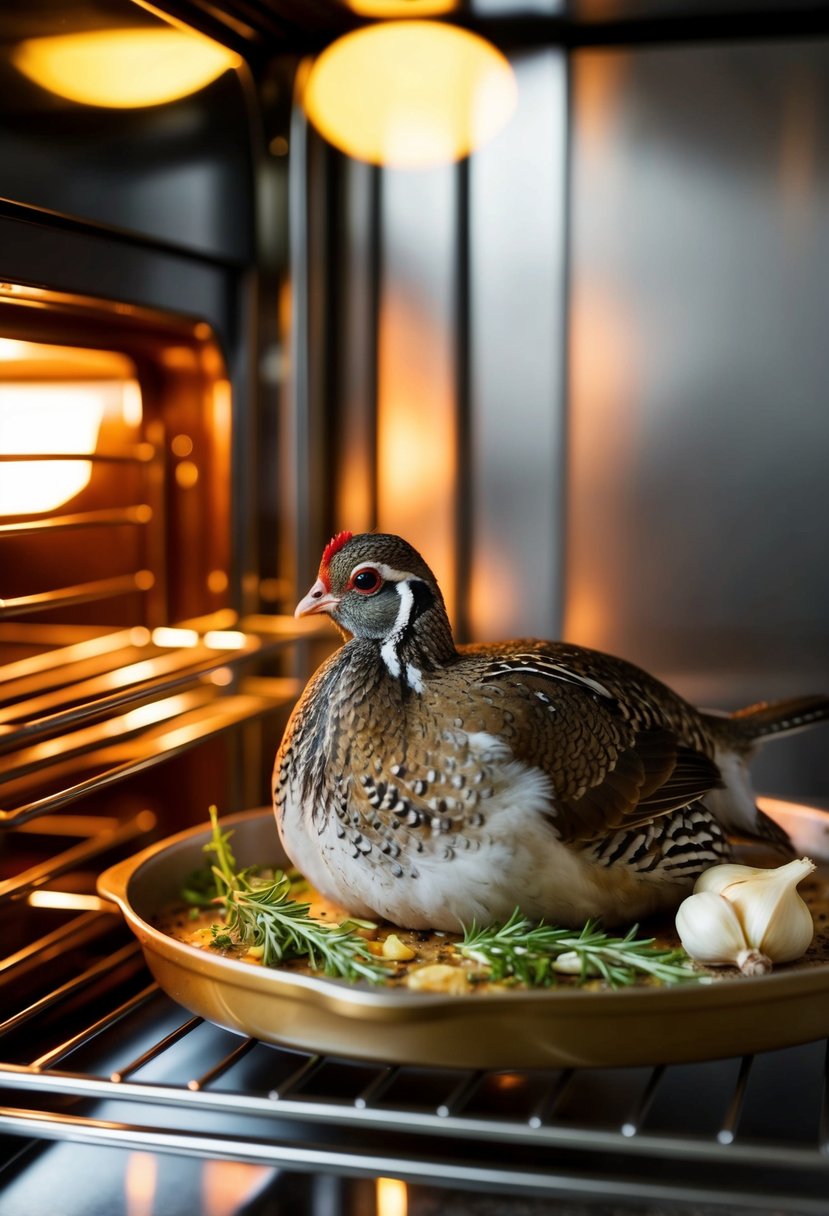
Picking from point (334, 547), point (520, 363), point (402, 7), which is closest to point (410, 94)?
point (402, 7)

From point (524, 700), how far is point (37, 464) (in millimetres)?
459

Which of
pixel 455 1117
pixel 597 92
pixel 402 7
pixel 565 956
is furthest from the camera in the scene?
pixel 597 92

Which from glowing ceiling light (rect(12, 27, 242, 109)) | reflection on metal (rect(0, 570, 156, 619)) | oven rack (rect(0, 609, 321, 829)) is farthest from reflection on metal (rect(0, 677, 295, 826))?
glowing ceiling light (rect(12, 27, 242, 109))

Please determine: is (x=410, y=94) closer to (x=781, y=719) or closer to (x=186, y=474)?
(x=186, y=474)

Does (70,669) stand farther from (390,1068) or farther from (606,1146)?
(606,1146)

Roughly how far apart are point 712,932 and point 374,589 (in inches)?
12.4

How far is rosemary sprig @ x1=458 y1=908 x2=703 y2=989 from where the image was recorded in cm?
80

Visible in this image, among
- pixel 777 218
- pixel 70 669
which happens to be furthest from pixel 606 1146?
pixel 777 218

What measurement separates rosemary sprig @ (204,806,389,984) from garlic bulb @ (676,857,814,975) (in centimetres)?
20

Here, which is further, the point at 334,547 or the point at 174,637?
the point at 174,637

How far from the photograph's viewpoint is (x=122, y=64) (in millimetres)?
983

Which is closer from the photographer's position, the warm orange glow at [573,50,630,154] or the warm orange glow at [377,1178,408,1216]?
the warm orange glow at [377,1178,408,1216]

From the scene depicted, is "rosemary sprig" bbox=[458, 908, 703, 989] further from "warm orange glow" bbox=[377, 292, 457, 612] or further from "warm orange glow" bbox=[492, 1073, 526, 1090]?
"warm orange glow" bbox=[377, 292, 457, 612]

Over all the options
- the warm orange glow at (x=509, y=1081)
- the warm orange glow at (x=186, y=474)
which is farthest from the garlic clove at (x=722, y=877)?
the warm orange glow at (x=186, y=474)
